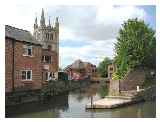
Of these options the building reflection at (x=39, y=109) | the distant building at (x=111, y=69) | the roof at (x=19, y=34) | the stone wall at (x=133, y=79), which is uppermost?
the roof at (x=19, y=34)

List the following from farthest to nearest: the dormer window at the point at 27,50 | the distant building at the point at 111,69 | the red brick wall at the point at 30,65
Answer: the dormer window at the point at 27,50 → the red brick wall at the point at 30,65 → the distant building at the point at 111,69

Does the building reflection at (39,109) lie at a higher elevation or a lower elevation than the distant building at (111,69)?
lower

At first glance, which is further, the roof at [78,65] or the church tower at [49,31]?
the roof at [78,65]

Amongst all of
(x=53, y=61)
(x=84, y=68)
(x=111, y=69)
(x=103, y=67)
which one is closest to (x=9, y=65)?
(x=53, y=61)

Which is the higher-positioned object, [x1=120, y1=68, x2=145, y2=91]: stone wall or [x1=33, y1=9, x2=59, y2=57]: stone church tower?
[x1=33, y1=9, x2=59, y2=57]: stone church tower

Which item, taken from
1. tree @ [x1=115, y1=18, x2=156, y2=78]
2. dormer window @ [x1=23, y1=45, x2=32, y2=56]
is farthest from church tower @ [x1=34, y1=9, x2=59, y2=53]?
tree @ [x1=115, y1=18, x2=156, y2=78]

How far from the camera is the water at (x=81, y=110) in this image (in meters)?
6.42

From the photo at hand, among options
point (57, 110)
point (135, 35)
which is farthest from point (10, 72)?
point (135, 35)

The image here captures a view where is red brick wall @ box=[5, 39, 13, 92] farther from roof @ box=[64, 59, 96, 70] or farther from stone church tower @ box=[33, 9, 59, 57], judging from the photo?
roof @ box=[64, 59, 96, 70]

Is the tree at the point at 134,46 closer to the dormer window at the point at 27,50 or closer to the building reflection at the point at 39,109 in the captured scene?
the building reflection at the point at 39,109

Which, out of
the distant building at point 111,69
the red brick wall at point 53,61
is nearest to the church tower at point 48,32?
the red brick wall at point 53,61

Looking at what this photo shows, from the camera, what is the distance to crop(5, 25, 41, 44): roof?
22.2 feet

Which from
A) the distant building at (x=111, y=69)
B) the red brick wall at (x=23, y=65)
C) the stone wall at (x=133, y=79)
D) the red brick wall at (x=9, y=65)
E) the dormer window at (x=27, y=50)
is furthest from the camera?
the dormer window at (x=27, y=50)

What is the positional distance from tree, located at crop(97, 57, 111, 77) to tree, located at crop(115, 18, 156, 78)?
277 millimetres
